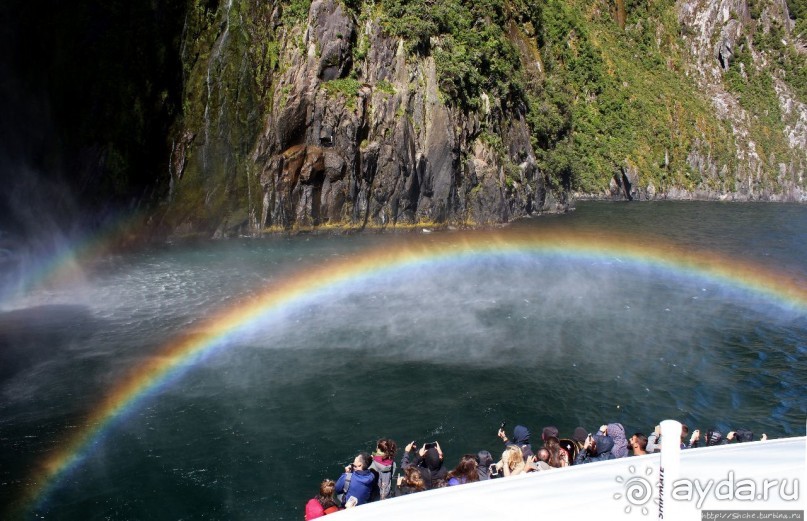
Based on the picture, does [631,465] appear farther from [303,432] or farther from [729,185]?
[729,185]

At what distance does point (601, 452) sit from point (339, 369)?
11631 millimetres

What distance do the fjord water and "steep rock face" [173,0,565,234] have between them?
306 inches

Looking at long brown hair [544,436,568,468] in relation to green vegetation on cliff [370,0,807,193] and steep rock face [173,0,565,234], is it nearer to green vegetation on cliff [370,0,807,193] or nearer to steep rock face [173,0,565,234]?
steep rock face [173,0,565,234]

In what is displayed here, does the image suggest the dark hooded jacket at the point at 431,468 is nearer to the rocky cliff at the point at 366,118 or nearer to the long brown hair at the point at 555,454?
the long brown hair at the point at 555,454

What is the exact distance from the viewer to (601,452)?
12.9 meters

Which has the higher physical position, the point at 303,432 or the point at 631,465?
the point at 631,465

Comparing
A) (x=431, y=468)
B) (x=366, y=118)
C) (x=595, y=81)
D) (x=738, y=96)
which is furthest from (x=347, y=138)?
(x=738, y=96)

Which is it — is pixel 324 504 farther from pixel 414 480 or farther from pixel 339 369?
pixel 339 369

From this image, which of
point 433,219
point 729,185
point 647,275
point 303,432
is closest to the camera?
point 303,432

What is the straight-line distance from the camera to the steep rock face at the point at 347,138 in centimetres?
4650

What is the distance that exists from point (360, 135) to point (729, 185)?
245ft

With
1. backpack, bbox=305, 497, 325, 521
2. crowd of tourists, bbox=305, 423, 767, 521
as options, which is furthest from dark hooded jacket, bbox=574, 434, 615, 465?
backpack, bbox=305, 497, 325, 521

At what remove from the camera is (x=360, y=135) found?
4816 centimetres

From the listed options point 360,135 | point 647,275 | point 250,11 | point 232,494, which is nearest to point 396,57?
point 360,135
